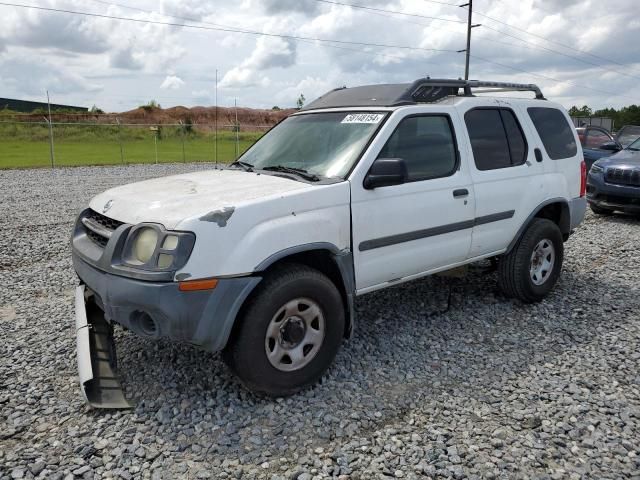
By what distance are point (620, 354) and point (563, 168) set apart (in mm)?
2035

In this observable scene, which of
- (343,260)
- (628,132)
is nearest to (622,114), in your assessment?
(628,132)

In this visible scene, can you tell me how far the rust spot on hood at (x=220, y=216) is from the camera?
3.06m

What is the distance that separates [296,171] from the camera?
13.0 feet

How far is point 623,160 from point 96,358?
9641 mm

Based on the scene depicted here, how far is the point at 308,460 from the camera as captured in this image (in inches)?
114

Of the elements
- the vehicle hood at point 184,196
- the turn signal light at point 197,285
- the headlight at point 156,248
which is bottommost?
the turn signal light at point 197,285

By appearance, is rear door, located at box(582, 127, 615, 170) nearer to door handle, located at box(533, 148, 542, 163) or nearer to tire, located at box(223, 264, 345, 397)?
door handle, located at box(533, 148, 542, 163)

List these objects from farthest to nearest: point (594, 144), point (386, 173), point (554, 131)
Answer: point (594, 144) → point (554, 131) → point (386, 173)

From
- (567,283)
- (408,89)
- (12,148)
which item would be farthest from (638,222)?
(12,148)

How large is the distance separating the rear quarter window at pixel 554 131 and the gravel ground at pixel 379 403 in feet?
4.97

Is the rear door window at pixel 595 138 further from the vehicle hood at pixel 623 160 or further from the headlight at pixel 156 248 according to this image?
the headlight at pixel 156 248

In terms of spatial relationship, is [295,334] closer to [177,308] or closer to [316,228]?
[316,228]

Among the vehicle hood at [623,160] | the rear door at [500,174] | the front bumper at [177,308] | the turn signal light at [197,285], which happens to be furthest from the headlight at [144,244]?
the vehicle hood at [623,160]

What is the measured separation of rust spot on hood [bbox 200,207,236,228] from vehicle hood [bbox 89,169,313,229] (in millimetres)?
36
